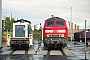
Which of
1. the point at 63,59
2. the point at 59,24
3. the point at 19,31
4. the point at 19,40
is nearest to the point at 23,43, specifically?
the point at 19,40

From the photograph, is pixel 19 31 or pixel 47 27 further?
pixel 19 31

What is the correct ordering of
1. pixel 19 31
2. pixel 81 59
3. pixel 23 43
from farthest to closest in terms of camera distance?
pixel 19 31, pixel 23 43, pixel 81 59

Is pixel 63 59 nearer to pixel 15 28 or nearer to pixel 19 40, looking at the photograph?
pixel 19 40

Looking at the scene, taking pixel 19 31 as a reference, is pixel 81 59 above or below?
below

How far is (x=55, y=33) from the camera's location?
861 inches

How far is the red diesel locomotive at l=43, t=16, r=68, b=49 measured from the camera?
842 inches

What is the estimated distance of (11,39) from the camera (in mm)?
21875

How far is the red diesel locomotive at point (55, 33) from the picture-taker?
21.4 meters

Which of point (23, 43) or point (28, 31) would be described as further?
point (28, 31)

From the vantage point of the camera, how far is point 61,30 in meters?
22.0

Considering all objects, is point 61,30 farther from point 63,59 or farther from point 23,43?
point 63,59

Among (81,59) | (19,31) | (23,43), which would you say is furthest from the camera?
(19,31)

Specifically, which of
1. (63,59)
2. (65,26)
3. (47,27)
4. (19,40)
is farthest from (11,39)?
(63,59)

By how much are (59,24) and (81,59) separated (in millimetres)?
8106
